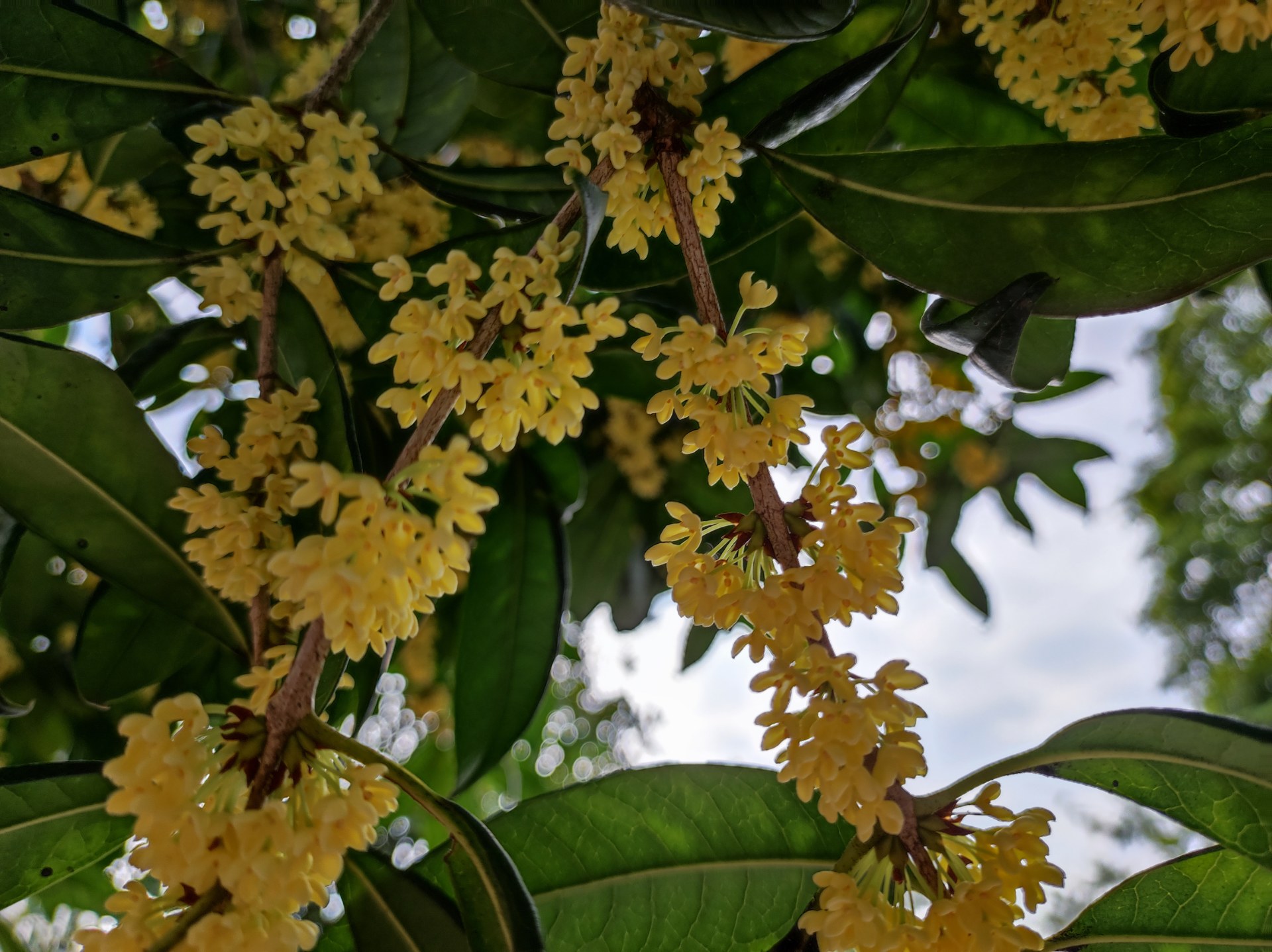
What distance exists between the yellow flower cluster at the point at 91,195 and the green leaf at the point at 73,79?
372 millimetres

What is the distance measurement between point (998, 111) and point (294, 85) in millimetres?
1004

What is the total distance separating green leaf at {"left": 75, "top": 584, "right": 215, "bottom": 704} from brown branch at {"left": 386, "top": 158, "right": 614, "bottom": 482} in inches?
22.2

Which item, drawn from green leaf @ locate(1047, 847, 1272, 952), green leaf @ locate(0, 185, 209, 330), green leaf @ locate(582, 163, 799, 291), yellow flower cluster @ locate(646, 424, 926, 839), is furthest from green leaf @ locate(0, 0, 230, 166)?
green leaf @ locate(1047, 847, 1272, 952)

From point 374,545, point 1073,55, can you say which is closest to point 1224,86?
point 1073,55

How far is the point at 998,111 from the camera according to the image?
1129mm

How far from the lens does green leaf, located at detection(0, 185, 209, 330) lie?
33.1 inches

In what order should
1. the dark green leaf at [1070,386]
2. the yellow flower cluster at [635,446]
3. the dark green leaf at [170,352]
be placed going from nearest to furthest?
the dark green leaf at [170,352] → the yellow flower cluster at [635,446] → the dark green leaf at [1070,386]

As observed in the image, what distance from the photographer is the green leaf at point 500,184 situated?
0.95 m

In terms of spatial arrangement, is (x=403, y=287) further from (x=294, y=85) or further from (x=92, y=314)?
(x=294, y=85)

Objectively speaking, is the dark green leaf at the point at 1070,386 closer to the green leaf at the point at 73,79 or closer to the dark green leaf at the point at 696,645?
the dark green leaf at the point at 696,645

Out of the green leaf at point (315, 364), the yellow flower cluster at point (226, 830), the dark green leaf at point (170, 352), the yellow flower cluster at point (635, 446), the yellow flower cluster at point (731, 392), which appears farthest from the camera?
the yellow flower cluster at point (635, 446)

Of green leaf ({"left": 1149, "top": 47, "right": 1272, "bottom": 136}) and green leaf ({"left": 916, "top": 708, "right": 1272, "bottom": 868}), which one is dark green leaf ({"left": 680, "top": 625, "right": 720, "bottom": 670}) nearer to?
green leaf ({"left": 916, "top": 708, "right": 1272, "bottom": 868})

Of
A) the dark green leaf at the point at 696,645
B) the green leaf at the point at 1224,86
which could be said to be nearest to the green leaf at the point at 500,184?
the green leaf at the point at 1224,86

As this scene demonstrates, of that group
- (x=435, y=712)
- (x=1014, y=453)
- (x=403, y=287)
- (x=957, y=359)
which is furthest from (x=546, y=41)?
(x=1014, y=453)
